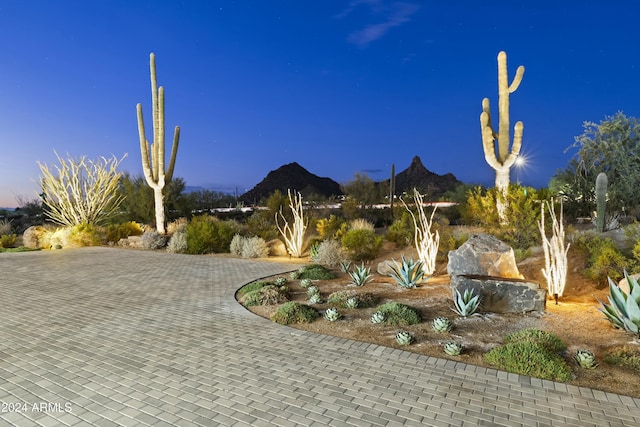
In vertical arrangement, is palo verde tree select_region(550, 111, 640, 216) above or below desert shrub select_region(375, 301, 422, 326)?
above

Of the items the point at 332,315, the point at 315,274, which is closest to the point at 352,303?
the point at 332,315

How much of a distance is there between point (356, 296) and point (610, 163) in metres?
19.5

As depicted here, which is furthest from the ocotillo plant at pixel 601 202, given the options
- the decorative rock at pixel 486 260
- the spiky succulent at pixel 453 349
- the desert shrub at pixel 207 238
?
the desert shrub at pixel 207 238

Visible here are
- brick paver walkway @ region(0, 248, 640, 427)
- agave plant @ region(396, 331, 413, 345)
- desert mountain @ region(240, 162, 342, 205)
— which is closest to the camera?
brick paver walkway @ region(0, 248, 640, 427)

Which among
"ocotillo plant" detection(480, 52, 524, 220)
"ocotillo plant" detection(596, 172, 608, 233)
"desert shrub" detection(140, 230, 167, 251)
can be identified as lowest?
"desert shrub" detection(140, 230, 167, 251)

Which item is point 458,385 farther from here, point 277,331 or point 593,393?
point 277,331

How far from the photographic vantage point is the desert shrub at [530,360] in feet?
13.5

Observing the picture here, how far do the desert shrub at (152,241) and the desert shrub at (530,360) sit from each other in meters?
14.3

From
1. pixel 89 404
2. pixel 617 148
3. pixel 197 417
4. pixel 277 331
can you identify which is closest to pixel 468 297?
pixel 277 331

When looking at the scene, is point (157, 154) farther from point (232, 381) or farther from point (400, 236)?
point (232, 381)

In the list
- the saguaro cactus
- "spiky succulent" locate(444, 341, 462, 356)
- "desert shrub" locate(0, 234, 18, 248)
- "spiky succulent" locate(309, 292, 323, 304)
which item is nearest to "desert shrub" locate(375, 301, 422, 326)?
"spiky succulent" locate(444, 341, 462, 356)

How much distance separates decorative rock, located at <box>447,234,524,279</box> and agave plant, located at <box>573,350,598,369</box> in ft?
10.7

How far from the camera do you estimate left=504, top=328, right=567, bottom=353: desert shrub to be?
4.76 metres

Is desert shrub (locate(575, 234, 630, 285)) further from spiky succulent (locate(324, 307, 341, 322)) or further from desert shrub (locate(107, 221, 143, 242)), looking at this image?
desert shrub (locate(107, 221, 143, 242))
